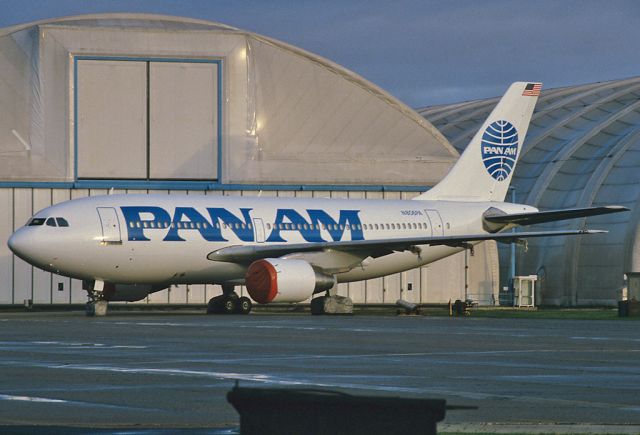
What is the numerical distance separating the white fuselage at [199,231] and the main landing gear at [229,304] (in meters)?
0.81

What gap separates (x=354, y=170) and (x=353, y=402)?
5004cm

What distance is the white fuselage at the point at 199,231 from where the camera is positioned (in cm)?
3909

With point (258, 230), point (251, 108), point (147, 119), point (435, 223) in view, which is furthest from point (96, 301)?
point (251, 108)

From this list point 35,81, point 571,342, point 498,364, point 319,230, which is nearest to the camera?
point 498,364

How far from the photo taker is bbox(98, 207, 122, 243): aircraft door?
129 ft

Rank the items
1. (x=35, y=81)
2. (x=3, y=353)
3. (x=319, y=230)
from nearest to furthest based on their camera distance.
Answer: (x=3, y=353) → (x=319, y=230) → (x=35, y=81)

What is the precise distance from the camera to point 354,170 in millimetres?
55906

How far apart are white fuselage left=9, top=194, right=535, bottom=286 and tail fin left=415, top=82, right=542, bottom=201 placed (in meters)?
1.88

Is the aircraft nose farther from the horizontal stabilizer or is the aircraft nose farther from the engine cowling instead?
the horizontal stabilizer

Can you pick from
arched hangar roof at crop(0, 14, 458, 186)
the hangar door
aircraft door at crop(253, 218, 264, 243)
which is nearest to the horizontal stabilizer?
arched hangar roof at crop(0, 14, 458, 186)

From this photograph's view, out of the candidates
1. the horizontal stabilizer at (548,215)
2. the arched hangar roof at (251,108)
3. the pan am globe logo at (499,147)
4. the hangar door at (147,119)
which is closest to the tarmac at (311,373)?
the horizontal stabilizer at (548,215)

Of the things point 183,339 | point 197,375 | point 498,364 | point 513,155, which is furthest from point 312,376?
point 513,155

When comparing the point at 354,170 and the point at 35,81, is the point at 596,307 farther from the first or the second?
the point at 35,81

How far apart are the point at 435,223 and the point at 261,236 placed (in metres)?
7.94
